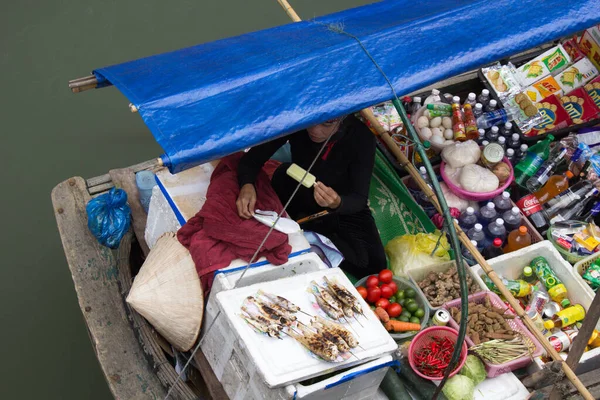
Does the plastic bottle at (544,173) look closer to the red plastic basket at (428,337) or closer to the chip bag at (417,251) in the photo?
the chip bag at (417,251)

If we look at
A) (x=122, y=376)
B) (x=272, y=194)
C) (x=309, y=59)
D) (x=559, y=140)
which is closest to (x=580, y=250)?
(x=559, y=140)

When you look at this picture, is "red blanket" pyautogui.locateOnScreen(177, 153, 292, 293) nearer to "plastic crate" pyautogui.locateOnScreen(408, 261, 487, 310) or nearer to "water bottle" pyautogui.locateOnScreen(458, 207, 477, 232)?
"plastic crate" pyautogui.locateOnScreen(408, 261, 487, 310)

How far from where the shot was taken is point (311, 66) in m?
2.94

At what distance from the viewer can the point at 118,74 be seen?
2.93m

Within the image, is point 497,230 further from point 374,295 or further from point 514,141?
point 374,295

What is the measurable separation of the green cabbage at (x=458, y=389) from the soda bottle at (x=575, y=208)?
142 cm

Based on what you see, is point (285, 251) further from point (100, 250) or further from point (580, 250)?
point (580, 250)

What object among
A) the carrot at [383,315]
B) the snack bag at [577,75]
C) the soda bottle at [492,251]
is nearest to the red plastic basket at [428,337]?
the carrot at [383,315]

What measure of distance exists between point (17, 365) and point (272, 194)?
2.02 metres

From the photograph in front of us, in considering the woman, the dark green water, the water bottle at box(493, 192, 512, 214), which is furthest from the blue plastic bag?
the water bottle at box(493, 192, 512, 214)

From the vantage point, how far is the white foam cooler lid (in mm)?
2666

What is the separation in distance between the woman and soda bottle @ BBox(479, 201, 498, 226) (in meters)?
0.75

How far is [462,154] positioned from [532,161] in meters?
0.48

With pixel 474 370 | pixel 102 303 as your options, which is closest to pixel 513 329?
pixel 474 370
